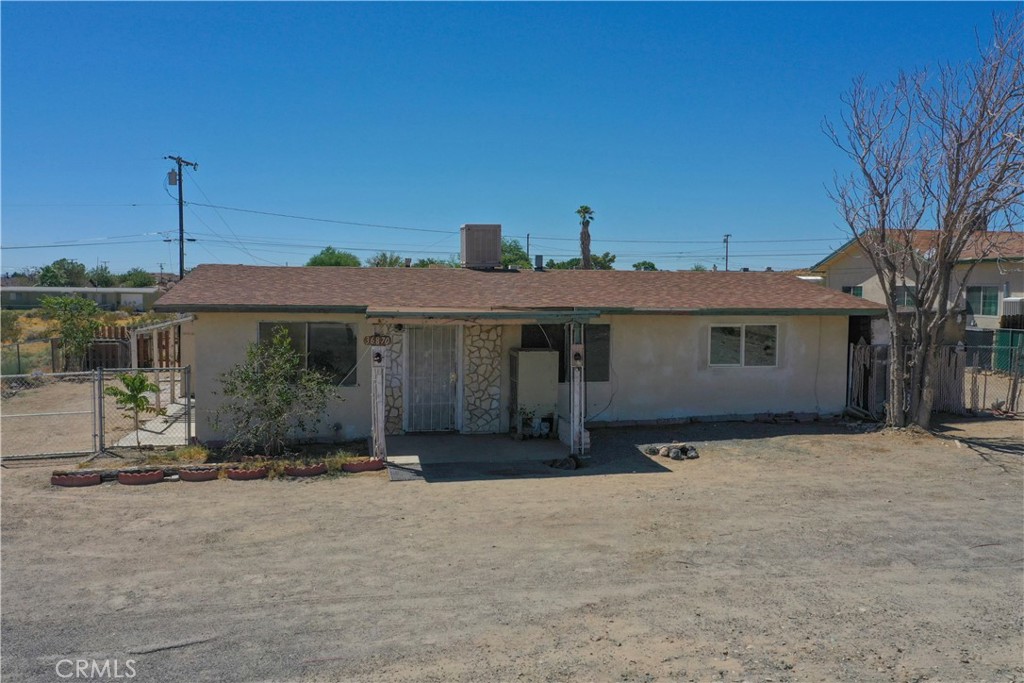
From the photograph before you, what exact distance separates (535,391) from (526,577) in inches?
273

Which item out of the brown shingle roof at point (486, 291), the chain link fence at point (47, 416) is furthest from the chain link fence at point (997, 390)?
the chain link fence at point (47, 416)

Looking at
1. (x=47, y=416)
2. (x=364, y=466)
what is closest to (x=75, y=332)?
(x=47, y=416)

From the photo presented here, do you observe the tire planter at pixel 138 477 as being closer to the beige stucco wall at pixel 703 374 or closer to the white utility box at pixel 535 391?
the white utility box at pixel 535 391

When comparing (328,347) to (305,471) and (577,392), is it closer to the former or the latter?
(305,471)

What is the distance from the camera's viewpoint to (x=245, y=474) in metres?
10.7

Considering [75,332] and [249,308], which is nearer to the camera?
[249,308]

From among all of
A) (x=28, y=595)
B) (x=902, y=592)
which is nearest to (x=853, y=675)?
(x=902, y=592)

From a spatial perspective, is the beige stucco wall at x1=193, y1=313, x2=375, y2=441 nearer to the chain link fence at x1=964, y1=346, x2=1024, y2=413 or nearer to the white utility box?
the white utility box

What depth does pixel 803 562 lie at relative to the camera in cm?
716

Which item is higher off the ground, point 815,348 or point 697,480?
point 815,348

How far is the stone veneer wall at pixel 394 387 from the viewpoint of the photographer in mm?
13711

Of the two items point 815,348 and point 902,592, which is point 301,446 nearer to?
point 902,592

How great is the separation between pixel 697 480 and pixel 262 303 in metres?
7.70

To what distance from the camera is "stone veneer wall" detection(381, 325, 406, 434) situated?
45.0 feet
